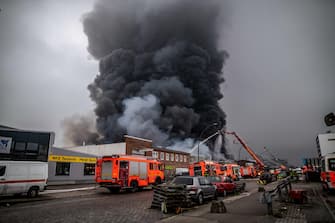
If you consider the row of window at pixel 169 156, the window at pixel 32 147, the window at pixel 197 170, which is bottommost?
the window at pixel 197 170

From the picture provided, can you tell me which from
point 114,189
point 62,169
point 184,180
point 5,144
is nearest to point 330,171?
point 184,180

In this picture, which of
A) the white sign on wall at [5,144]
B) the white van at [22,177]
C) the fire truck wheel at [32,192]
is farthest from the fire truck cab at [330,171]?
the white sign on wall at [5,144]

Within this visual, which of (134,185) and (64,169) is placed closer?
(134,185)

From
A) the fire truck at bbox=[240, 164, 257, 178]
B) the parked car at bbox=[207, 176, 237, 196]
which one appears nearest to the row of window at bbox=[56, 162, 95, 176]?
the parked car at bbox=[207, 176, 237, 196]

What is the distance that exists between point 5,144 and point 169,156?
127 feet

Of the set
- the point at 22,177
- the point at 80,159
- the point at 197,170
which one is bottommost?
the point at 22,177

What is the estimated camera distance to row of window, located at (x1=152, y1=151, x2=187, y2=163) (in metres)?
47.6

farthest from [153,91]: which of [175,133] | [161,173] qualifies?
[161,173]

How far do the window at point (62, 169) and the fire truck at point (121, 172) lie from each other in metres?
12.6

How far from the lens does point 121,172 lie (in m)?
19.3

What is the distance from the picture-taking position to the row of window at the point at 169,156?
47.6 m

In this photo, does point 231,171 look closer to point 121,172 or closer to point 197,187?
point 121,172

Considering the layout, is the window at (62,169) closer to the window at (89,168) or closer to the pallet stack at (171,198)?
the window at (89,168)

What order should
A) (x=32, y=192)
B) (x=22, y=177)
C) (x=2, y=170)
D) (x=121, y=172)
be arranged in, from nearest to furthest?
(x=2, y=170) → (x=22, y=177) → (x=32, y=192) → (x=121, y=172)
